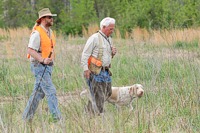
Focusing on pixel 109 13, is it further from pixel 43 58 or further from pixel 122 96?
pixel 43 58

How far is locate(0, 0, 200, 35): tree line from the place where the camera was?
23.2 m

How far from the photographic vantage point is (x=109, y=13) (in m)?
30.7

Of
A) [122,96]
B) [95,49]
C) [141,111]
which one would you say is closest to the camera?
[141,111]

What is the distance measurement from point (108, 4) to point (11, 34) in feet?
28.1

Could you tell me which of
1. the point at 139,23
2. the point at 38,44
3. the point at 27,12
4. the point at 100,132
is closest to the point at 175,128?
the point at 100,132

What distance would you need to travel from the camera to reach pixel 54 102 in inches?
283

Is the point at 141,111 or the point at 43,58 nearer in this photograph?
the point at 141,111

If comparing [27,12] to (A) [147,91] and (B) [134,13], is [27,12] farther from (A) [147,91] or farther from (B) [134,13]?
(A) [147,91]

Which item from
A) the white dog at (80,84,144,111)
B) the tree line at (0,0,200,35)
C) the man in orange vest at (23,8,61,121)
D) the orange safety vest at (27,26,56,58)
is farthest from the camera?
the tree line at (0,0,200,35)

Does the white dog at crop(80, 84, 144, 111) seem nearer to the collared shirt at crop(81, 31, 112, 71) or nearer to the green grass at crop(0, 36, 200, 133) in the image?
the green grass at crop(0, 36, 200, 133)

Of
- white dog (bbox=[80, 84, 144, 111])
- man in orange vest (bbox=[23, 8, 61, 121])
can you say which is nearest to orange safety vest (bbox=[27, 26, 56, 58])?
man in orange vest (bbox=[23, 8, 61, 121])

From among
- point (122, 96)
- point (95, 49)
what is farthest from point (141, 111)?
point (122, 96)

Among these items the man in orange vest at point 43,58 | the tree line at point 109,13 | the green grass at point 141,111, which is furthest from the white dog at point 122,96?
the tree line at point 109,13

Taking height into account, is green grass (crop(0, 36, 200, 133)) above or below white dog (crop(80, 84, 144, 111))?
above
